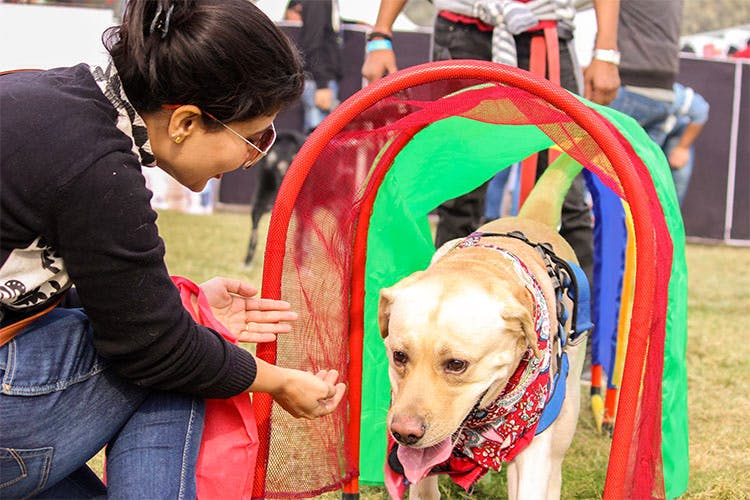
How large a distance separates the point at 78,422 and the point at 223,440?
0.42 meters

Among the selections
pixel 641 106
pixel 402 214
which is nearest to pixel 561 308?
pixel 402 214

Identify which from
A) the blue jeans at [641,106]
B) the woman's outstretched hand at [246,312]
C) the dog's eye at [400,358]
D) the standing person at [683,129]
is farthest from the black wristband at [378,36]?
the standing person at [683,129]

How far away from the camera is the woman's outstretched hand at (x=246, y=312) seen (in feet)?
8.18

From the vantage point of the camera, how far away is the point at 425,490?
9.14ft

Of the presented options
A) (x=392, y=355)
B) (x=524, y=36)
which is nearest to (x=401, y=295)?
(x=392, y=355)

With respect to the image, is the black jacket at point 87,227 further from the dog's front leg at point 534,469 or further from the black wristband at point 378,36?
the black wristband at point 378,36

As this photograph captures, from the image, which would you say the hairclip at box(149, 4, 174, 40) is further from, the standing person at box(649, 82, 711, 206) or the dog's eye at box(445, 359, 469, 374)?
the standing person at box(649, 82, 711, 206)

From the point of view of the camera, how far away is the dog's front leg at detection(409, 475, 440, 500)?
277 cm

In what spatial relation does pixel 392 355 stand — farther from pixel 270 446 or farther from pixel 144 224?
pixel 144 224

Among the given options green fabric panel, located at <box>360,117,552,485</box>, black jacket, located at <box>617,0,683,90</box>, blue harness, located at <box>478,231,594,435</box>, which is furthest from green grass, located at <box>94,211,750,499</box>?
black jacket, located at <box>617,0,683,90</box>

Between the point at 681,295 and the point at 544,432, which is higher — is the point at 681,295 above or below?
above

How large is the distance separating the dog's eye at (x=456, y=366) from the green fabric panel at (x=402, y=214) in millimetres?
833

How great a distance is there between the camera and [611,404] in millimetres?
3811

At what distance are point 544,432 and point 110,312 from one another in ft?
4.34
